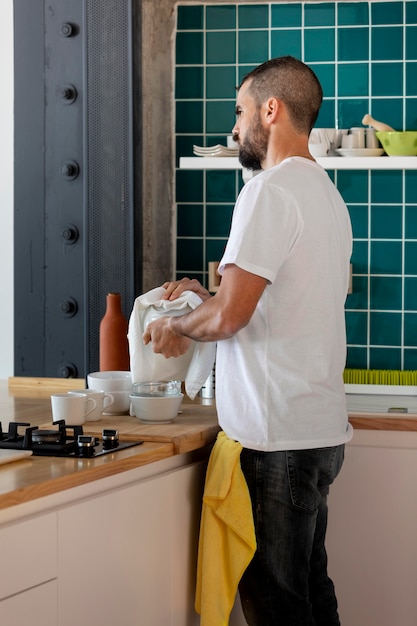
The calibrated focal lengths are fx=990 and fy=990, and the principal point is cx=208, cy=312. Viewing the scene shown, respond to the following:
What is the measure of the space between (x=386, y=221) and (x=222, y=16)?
94 centimetres

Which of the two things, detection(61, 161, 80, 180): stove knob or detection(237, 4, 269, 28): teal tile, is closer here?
detection(61, 161, 80, 180): stove knob

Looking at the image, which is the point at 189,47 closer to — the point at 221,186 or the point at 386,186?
the point at 221,186

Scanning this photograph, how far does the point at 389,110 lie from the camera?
3.45m

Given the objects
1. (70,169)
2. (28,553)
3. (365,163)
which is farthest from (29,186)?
(28,553)

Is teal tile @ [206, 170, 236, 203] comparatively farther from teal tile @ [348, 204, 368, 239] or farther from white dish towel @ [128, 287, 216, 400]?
white dish towel @ [128, 287, 216, 400]

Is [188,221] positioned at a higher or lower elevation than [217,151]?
lower

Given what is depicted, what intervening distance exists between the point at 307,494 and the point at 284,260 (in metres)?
0.49

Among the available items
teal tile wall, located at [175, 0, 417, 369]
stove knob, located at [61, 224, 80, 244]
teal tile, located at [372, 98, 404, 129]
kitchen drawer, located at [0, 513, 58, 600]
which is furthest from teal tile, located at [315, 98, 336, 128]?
kitchen drawer, located at [0, 513, 58, 600]

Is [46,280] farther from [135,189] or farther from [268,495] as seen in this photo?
[268,495]

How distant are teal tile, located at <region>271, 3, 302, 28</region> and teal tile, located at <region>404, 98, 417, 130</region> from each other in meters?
0.48

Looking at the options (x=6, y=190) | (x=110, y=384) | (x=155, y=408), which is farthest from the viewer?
(x=6, y=190)

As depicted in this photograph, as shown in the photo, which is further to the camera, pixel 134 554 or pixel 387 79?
pixel 387 79

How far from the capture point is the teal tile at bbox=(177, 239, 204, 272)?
141 inches

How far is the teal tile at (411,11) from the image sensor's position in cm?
342
